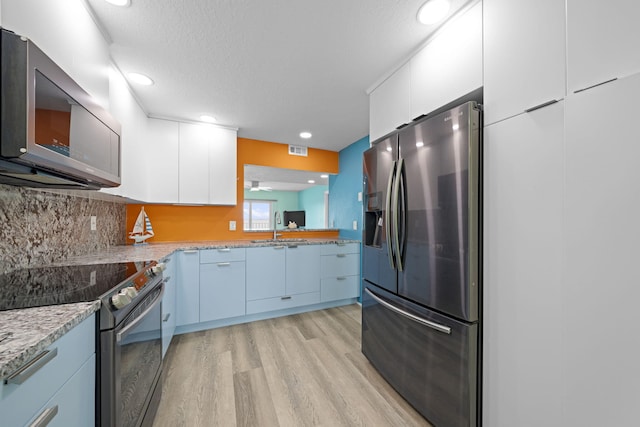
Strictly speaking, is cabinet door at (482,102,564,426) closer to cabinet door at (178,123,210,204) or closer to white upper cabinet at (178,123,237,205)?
white upper cabinet at (178,123,237,205)

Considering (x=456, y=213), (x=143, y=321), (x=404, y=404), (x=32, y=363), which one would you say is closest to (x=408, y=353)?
(x=404, y=404)

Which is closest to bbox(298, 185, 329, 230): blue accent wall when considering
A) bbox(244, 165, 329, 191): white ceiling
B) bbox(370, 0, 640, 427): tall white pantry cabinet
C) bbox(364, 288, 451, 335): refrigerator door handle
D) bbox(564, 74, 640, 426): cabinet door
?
bbox(244, 165, 329, 191): white ceiling

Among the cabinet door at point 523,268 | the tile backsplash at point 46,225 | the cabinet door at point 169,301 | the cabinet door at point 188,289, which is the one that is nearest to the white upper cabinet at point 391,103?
the cabinet door at point 523,268

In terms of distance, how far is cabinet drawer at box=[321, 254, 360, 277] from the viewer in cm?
315

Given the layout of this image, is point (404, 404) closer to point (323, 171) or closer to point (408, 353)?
point (408, 353)

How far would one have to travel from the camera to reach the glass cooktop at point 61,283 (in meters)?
0.84

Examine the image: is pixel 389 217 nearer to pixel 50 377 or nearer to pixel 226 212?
pixel 50 377

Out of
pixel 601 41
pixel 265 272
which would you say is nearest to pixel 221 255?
pixel 265 272

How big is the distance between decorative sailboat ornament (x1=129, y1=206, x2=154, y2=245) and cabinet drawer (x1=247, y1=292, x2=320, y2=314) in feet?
4.39

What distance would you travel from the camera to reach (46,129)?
34.6 inches

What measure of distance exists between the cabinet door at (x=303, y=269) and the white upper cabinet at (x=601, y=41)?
8.52ft

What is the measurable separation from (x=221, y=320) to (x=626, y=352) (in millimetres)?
2918

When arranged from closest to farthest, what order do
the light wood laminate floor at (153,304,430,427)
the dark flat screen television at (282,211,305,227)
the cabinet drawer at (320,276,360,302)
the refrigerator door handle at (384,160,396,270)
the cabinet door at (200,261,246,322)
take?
1. the light wood laminate floor at (153,304,430,427)
2. the refrigerator door handle at (384,160,396,270)
3. the cabinet door at (200,261,246,322)
4. the cabinet drawer at (320,276,360,302)
5. the dark flat screen television at (282,211,305,227)

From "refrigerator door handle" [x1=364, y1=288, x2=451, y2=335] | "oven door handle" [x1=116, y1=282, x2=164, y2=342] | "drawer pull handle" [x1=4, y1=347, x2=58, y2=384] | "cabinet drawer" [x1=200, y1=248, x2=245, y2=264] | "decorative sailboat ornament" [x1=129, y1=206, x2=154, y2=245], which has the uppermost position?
"decorative sailboat ornament" [x1=129, y1=206, x2=154, y2=245]
